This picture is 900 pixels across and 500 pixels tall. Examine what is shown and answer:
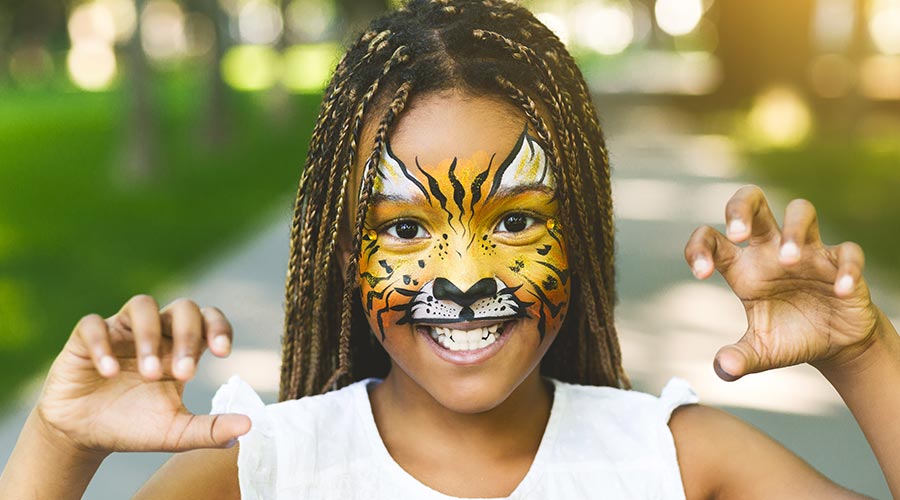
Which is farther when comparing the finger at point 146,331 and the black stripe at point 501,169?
the black stripe at point 501,169

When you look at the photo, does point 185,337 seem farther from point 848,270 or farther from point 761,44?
point 761,44

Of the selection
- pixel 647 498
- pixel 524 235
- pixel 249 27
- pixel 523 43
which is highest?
pixel 523 43

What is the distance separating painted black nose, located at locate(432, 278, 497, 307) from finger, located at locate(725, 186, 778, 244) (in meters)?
0.46

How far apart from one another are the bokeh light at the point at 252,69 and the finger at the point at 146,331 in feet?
53.3

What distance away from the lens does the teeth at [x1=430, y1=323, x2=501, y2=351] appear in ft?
7.11

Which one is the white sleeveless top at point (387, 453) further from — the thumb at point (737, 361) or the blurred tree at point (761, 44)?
the blurred tree at point (761, 44)

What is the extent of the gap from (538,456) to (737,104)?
19.3 meters

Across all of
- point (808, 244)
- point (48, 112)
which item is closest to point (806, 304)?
point (808, 244)

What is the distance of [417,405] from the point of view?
2363mm

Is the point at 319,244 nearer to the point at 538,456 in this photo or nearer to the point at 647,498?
the point at 538,456

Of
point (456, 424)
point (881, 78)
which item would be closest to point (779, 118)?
point (881, 78)

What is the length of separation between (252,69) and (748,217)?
116ft

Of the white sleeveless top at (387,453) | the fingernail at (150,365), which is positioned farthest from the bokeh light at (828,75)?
the fingernail at (150,365)

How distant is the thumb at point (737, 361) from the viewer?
194 cm
